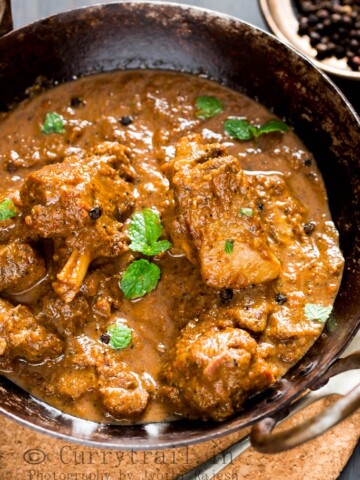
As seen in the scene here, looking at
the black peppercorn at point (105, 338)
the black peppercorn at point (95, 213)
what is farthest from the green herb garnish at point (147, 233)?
the black peppercorn at point (105, 338)

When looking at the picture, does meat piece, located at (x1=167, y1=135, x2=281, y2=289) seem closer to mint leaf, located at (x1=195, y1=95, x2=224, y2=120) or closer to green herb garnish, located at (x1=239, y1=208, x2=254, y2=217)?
green herb garnish, located at (x1=239, y1=208, x2=254, y2=217)

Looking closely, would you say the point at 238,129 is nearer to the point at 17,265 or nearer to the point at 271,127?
the point at 271,127

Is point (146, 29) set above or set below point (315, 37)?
above

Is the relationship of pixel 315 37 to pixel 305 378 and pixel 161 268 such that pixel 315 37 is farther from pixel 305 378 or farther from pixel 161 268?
pixel 305 378

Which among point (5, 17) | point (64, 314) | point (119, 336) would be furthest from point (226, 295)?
point (5, 17)

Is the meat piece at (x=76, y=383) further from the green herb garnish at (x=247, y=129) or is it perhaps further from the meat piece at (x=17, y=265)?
the green herb garnish at (x=247, y=129)

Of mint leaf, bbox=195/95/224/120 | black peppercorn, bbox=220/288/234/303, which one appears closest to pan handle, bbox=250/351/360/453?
black peppercorn, bbox=220/288/234/303

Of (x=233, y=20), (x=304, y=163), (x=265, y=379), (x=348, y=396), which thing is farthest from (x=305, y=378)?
(x=233, y=20)
